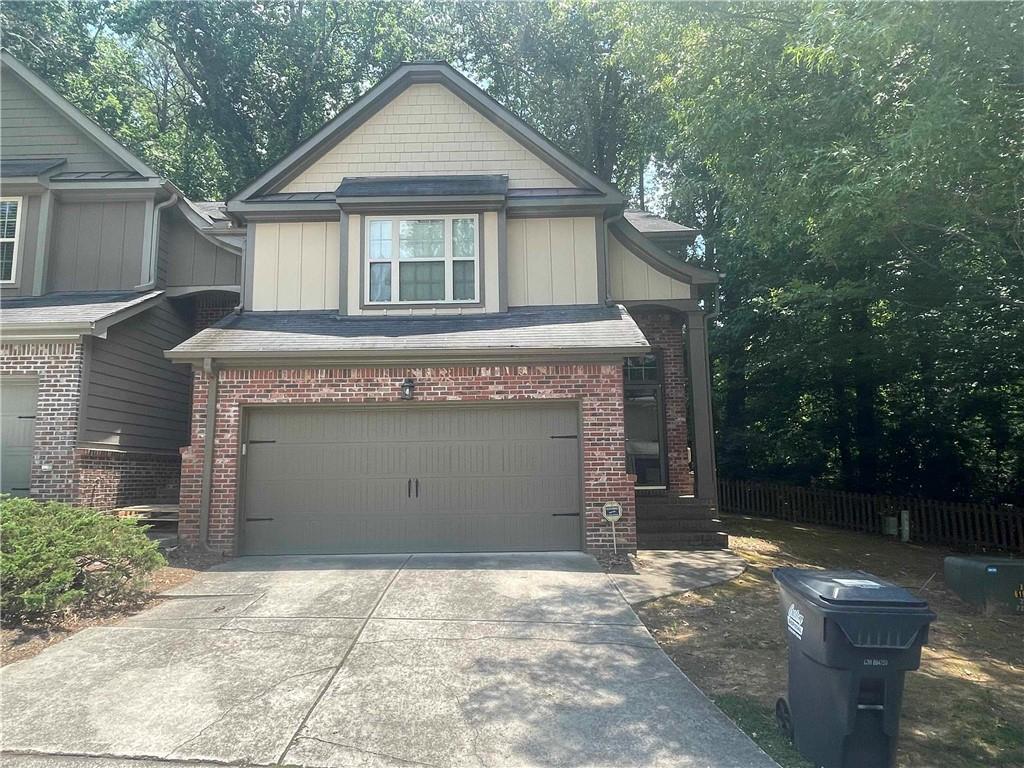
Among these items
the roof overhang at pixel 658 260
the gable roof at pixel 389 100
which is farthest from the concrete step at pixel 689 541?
the gable roof at pixel 389 100

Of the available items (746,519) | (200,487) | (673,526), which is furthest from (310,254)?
(746,519)

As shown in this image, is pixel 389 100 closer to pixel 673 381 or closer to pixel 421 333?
pixel 421 333

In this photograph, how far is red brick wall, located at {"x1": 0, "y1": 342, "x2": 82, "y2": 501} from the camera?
30.2 feet

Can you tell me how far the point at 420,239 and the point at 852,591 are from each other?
858cm

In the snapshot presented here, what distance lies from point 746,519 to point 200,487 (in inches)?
464

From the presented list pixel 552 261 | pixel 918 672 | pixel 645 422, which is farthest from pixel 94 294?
pixel 918 672

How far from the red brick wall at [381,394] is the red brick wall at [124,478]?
1.77 meters

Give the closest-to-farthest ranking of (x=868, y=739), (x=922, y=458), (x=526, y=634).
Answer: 1. (x=868, y=739)
2. (x=526, y=634)
3. (x=922, y=458)

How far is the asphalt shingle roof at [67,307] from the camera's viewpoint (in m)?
9.48

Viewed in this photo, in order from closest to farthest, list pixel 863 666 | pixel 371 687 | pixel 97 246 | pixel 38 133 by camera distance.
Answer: pixel 863 666 → pixel 371 687 → pixel 97 246 → pixel 38 133

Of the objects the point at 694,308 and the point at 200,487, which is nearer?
the point at 200,487

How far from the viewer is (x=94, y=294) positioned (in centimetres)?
1122

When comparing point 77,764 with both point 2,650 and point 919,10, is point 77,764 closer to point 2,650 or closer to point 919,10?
point 2,650

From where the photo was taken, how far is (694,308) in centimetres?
1088
